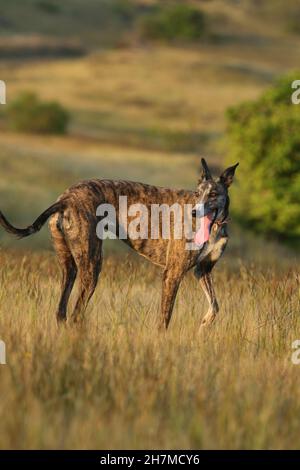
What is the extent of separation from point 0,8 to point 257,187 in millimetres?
76930

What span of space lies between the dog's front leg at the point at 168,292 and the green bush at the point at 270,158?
3077cm

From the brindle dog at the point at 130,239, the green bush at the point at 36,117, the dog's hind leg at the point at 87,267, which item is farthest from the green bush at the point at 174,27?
the dog's hind leg at the point at 87,267

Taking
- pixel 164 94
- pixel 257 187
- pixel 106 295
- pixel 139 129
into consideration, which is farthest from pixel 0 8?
pixel 106 295

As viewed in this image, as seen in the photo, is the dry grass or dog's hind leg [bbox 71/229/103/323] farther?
dog's hind leg [bbox 71/229/103/323]

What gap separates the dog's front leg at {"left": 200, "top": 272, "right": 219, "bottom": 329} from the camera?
10.2 metres

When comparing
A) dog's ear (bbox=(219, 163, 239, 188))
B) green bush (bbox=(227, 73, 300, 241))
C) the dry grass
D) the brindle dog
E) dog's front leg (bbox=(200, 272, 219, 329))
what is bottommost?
the dry grass

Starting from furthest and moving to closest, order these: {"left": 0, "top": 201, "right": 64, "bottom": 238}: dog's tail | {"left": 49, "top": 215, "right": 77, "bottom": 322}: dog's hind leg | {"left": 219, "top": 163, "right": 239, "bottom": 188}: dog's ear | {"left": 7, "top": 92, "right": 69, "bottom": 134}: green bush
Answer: {"left": 7, "top": 92, "right": 69, "bottom": 134}: green bush → {"left": 219, "top": 163, "right": 239, "bottom": 188}: dog's ear → {"left": 49, "top": 215, "right": 77, "bottom": 322}: dog's hind leg → {"left": 0, "top": 201, "right": 64, "bottom": 238}: dog's tail

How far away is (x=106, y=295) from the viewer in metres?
11.3

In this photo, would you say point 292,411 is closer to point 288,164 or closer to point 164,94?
Answer: point 288,164

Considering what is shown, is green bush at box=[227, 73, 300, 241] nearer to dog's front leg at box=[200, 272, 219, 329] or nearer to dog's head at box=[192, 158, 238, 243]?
dog's front leg at box=[200, 272, 219, 329]

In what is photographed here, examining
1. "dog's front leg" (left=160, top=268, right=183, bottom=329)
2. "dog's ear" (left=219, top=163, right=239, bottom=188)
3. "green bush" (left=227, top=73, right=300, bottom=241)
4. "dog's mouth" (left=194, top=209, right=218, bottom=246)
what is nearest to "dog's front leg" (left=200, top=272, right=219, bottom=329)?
"dog's front leg" (left=160, top=268, right=183, bottom=329)

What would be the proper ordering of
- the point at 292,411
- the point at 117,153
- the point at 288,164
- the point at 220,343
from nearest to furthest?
the point at 292,411
the point at 220,343
the point at 288,164
the point at 117,153

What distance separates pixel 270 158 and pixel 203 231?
31.9 metres

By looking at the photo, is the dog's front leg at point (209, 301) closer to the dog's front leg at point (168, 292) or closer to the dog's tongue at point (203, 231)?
the dog's front leg at point (168, 292)
